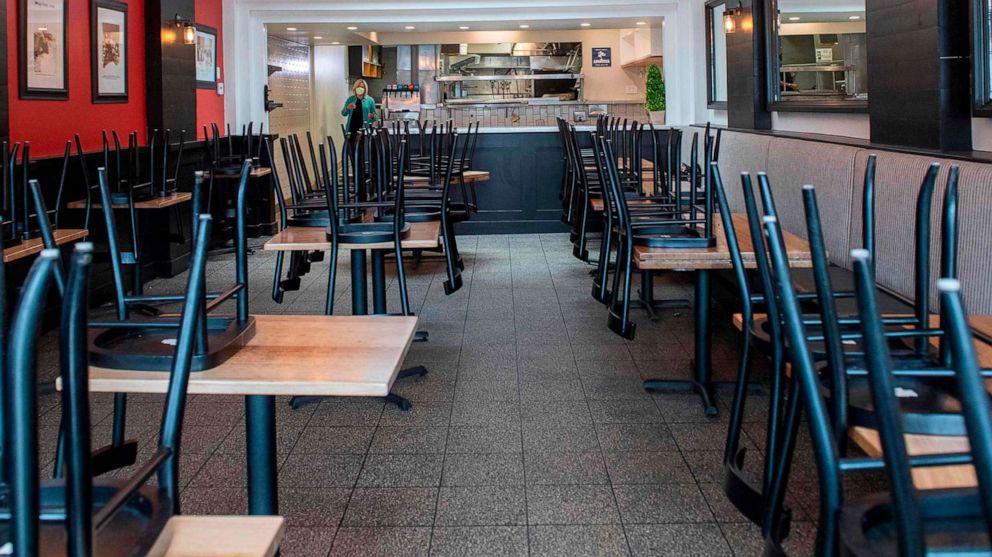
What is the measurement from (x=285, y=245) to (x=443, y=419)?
3.18 feet

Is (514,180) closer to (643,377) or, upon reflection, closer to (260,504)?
(643,377)

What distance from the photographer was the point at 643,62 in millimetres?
13117

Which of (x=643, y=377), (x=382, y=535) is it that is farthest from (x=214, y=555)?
(x=643, y=377)

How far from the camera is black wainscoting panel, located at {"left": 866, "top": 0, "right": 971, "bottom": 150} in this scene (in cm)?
389

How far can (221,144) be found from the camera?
31.6 ft

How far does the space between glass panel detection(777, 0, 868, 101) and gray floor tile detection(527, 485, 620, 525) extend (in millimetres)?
3048

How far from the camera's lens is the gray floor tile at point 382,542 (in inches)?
105

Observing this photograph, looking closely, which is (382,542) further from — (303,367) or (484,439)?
(303,367)

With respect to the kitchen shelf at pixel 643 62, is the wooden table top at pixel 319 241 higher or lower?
lower

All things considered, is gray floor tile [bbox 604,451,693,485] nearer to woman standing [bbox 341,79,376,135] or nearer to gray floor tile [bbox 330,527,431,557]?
gray floor tile [bbox 330,527,431,557]

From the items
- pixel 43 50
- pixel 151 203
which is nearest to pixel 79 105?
pixel 43 50

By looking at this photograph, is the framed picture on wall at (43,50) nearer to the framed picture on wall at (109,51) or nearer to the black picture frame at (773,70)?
the framed picture on wall at (109,51)

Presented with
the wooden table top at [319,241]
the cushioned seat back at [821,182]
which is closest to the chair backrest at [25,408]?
the wooden table top at [319,241]

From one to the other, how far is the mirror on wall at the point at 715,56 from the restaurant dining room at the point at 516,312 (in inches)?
2.2
